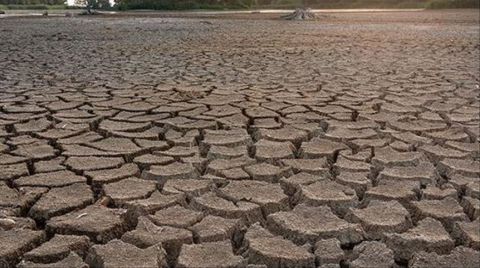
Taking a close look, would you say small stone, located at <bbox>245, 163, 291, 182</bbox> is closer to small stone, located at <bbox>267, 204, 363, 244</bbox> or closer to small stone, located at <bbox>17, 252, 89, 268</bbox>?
small stone, located at <bbox>267, 204, 363, 244</bbox>

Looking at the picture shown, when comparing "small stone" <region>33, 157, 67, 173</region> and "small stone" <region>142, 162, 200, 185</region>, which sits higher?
"small stone" <region>33, 157, 67, 173</region>

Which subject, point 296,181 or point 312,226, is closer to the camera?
point 312,226

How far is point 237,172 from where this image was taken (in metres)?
2.49

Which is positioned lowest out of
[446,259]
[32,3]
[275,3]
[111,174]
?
[446,259]

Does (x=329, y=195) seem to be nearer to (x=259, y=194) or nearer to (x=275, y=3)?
(x=259, y=194)

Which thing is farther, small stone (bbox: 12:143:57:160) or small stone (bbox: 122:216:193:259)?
small stone (bbox: 12:143:57:160)

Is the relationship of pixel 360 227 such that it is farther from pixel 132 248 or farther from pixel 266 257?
pixel 132 248

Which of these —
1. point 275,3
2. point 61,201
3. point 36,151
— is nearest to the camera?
point 61,201

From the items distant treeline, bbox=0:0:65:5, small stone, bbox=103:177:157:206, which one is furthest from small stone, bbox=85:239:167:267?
distant treeline, bbox=0:0:65:5

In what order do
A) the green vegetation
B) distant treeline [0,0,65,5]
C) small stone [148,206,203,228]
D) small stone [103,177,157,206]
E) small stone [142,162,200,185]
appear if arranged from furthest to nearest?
distant treeline [0,0,65,5]
the green vegetation
small stone [142,162,200,185]
small stone [103,177,157,206]
small stone [148,206,203,228]

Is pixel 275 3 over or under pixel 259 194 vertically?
over

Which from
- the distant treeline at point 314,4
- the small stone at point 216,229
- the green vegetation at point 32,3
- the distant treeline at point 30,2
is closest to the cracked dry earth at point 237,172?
the small stone at point 216,229

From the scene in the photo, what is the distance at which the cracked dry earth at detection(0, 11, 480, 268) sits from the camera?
1.78 metres

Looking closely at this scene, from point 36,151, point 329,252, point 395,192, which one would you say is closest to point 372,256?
point 329,252
